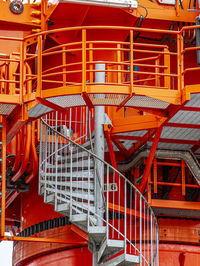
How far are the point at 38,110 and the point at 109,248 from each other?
3723 mm

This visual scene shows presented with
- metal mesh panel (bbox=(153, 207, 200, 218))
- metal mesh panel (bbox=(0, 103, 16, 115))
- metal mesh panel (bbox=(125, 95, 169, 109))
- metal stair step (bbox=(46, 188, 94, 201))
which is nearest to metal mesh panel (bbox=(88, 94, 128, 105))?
metal mesh panel (bbox=(125, 95, 169, 109))

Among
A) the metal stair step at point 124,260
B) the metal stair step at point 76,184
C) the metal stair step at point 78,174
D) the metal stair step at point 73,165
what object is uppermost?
the metal stair step at point 73,165

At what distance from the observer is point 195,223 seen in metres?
22.2

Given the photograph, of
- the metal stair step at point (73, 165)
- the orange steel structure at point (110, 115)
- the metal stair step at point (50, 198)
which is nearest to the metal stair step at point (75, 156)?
the metal stair step at point (73, 165)

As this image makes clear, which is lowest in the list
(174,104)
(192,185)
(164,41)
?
(192,185)

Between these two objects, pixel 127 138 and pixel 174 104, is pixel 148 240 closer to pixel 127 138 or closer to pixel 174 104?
pixel 127 138

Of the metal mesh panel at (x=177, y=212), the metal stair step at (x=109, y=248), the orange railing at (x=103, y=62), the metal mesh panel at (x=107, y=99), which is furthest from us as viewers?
the metal mesh panel at (x=177, y=212)

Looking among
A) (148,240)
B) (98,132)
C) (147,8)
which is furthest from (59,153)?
(147,8)

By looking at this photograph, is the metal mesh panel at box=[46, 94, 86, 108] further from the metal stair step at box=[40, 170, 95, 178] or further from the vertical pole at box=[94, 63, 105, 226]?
the metal stair step at box=[40, 170, 95, 178]

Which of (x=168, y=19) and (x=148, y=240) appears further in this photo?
(x=168, y=19)

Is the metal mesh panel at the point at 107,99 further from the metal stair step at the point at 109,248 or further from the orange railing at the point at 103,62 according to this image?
the metal stair step at the point at 109,248

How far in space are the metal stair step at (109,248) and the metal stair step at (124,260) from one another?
0.55ft

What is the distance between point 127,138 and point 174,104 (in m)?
2.77

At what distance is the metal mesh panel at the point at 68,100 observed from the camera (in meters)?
18.7
